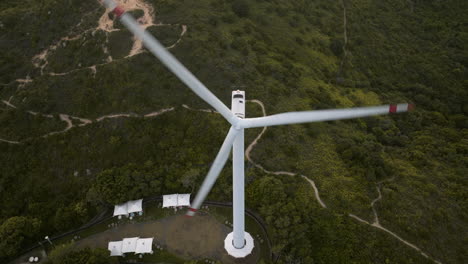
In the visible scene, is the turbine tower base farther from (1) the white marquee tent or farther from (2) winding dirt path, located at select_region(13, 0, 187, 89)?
(2) winding dirt path, located at select_region(13, 0, 187, 89)

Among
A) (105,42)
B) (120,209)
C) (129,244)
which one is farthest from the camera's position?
(105,42)

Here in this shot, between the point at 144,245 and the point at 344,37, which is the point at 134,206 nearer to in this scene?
the point at 144,245

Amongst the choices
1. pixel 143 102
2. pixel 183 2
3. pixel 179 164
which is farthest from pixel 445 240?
pixel 183 2

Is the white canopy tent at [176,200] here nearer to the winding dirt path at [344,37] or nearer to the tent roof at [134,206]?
the tent roof at [134,206]

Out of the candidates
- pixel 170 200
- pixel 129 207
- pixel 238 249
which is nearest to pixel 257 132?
pixel 170 200

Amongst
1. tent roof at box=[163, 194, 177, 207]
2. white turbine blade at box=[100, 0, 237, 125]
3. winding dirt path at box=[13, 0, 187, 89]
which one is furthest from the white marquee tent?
white turbine blade at box=[100, 0, 237, 125]

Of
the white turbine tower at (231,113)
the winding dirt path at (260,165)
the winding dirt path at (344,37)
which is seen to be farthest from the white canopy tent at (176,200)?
the winding dirt path at (344,37)

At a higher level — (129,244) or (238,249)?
(129,244)

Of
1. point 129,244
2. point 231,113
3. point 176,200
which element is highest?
point 176,200
